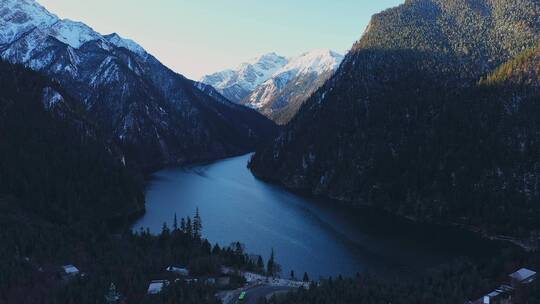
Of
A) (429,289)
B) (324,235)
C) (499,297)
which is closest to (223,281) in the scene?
(429,289)

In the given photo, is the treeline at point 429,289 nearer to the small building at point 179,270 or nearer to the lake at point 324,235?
the small building at point 179,270

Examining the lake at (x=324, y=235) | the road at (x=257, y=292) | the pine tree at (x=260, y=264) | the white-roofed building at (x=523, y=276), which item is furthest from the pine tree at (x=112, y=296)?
the white-roofed building at (x=523, y=276)

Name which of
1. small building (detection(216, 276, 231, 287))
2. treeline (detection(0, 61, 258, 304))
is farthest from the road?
treeline (detection(0, 61, 258, 304))

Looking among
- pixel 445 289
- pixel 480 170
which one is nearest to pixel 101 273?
pixel 445 289

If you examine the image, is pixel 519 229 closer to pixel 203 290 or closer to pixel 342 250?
pixel 342 250

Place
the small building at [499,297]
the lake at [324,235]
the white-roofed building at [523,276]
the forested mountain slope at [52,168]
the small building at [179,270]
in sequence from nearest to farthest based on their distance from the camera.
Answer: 1. the small building at [499,297]
2. the white-roofed building at [523,276]
3. the small building at [179,270]
4. the lake at [324,235]
5. the forested mountain slope at [52,168]
